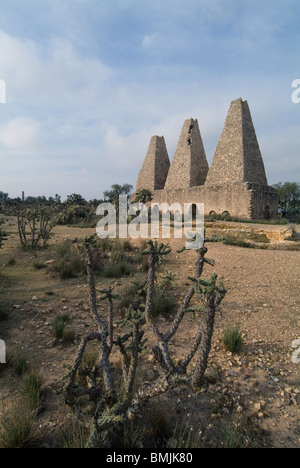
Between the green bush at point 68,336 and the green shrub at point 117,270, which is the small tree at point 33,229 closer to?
the green shrub at point 117,270

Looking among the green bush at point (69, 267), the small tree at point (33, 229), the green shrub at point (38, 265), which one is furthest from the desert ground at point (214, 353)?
the small tree at point (33, 229)

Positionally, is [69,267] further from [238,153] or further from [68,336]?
[238,153]

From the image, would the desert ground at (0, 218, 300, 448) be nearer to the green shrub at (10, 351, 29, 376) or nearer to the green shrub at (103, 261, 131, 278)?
the green shrub at (10, 351, 29, 376)

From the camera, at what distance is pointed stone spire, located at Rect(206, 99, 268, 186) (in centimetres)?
1606

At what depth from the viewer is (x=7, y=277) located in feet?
18.5

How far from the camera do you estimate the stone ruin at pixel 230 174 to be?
15.8 metres

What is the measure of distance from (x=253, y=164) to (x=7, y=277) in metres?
16.3

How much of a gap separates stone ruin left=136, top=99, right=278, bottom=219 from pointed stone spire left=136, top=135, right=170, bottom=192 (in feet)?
9.49

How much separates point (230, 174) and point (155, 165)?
28.0ft

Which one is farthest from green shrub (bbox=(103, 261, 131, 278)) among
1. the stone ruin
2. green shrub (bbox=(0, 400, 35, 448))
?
the stone ruin

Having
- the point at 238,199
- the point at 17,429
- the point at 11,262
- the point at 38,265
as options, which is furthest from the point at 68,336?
the point at 238,199

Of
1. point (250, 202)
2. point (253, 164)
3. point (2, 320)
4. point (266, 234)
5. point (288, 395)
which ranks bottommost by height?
point (288, 395)
